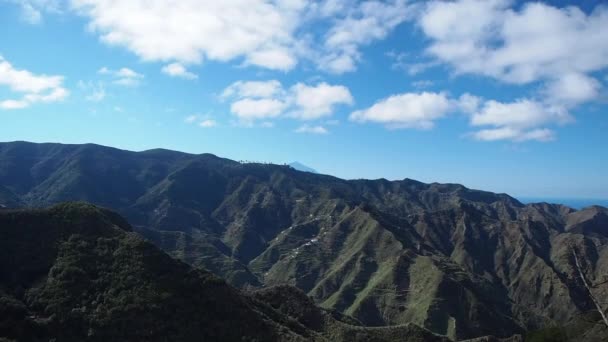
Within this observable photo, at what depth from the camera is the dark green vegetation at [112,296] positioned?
2416 inches

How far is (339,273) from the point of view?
200m

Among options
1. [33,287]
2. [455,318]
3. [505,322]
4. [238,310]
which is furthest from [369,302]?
[33,287]

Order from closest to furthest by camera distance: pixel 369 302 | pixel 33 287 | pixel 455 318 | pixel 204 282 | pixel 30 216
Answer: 1. pixel 33 287
2. pixel 204 282
3. pixel 30 216
4. pixel 455 318
5. pixel 369 302

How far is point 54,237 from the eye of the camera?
249 ft

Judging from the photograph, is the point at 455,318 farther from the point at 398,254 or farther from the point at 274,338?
the point at 274,338

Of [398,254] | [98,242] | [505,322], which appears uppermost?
[98,242]

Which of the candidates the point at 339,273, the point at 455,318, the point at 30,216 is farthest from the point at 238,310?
the point at 339,273

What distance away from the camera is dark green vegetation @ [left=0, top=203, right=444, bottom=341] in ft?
201

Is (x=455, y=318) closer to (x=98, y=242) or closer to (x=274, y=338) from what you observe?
(x=274, y=338)

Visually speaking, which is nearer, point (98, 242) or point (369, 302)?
point (98, 242)

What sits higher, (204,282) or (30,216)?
(30,216)

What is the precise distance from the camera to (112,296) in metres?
65.7

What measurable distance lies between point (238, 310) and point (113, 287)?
17.0 meters

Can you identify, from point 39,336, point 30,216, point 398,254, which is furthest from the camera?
A: point 398,254
